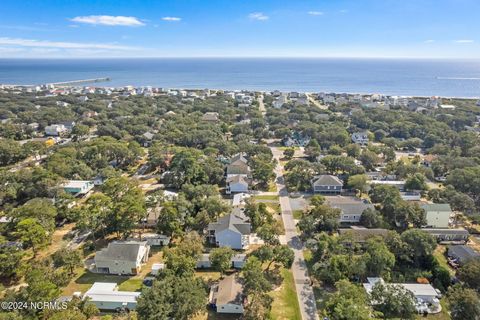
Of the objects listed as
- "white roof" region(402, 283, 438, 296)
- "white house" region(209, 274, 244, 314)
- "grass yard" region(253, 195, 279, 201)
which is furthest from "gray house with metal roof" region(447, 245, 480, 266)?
"grass yard" region(253, 195, 279, 201)

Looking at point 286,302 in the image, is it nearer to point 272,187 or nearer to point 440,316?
point 440,316

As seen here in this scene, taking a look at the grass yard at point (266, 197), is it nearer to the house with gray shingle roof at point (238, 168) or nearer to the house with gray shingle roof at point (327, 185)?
the house with gray shingle roof at point (238, 168)

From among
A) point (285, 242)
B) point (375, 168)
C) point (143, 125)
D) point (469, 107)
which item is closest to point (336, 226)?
point (285, 242)

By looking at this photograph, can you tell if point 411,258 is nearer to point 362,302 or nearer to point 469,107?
point 362,302

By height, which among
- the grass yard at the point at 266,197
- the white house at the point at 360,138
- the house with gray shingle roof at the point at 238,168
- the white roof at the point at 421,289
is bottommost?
the white roof at the point at 421,289

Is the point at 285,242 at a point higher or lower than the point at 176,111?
lower

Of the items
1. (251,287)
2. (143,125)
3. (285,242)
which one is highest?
(143,125)

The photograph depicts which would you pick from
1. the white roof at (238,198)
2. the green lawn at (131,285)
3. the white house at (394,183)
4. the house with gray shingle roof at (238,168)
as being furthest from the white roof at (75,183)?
the white house at (394,183)
